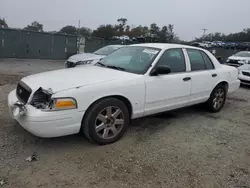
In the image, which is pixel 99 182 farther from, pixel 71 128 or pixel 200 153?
pixel 200 153

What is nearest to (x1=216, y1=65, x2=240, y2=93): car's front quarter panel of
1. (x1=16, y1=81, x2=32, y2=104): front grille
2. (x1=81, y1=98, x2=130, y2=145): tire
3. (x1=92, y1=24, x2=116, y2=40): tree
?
(x1=81, y1=98, x2=130, y2=145): tire

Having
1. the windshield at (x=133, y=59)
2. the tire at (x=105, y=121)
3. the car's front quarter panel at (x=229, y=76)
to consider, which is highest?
the windshield at (x=133, y=59)

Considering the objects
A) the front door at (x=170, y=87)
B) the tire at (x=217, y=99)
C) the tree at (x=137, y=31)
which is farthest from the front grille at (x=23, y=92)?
the tree at (x=137, y=31)

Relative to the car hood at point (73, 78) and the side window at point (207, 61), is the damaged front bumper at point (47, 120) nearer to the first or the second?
the car hood at point (73, 78)

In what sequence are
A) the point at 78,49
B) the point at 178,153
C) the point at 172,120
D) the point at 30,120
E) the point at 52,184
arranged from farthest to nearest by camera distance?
the point at 78,49
the point at 172,120
the point at 178,153
the point at 30,120
the point at 52,184

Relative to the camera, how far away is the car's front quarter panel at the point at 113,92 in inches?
130

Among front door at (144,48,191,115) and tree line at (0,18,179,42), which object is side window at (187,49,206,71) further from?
tree line at (0,18,179,42)

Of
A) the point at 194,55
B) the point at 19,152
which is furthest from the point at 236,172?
the point at 19,152

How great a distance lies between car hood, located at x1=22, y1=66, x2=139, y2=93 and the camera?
3383mm

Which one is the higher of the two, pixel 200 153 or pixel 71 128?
pixel 71 128

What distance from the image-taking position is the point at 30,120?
314 cm

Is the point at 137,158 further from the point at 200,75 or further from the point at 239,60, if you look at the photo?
the point at 239,60

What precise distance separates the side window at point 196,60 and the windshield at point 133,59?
86cm

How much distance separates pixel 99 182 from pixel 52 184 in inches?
20.4
